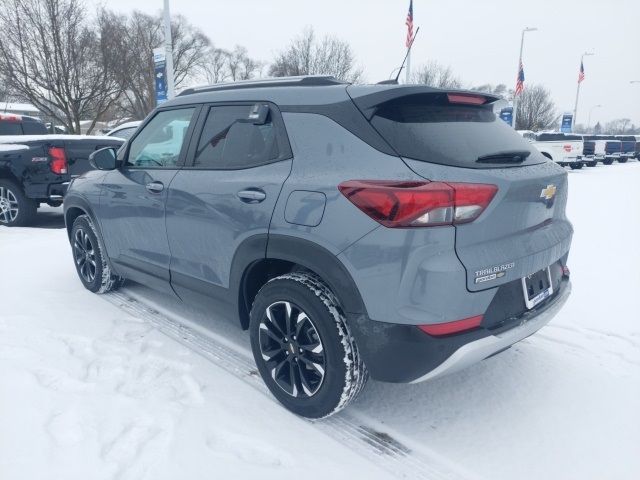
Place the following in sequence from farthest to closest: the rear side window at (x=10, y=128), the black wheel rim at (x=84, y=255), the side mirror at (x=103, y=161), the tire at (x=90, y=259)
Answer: the rear side window at (x=10, y=128)
the black wheel rim at (x=84, y=255)
the tire at (x=90, y=259)
the side mirror at (x=103, y=161)

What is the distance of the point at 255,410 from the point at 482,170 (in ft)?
5.73

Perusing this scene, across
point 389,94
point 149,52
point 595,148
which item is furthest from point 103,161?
point 149,52

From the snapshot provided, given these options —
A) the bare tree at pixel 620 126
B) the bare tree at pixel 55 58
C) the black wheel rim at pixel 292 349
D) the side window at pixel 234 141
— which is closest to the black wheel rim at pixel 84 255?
the side window at pixel 234 141

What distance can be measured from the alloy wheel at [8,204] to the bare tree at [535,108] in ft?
161

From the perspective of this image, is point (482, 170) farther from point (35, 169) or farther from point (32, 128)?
point (32, 128)

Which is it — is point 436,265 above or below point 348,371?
above

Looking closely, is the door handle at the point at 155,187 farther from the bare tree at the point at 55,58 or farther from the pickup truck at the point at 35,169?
the bare tree at the point at 55,58

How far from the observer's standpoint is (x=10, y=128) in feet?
28.7

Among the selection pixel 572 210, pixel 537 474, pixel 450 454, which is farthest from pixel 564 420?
pixel 572 210

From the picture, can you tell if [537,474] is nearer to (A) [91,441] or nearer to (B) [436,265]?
(B) [436,265]

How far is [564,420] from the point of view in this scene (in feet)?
8.41

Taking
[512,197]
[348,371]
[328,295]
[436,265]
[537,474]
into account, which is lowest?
[537,474]

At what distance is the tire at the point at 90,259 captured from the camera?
4.20 meters

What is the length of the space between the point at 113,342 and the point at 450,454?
7.76 feet
